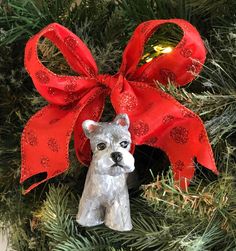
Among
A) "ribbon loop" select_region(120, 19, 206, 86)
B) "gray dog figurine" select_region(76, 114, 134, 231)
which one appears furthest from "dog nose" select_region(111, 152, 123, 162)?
"ribbon loop" select_region(120, 19, 206, 86)

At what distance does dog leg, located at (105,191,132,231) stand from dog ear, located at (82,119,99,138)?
0.25 feet

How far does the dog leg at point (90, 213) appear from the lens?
0.47 metres

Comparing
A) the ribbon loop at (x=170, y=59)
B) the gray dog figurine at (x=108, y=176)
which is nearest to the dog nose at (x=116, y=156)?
the gray dog figurine at (x=108, y=176)

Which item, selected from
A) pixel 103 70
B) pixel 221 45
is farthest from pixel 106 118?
pixel 221 45

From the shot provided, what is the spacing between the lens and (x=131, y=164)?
0.43 metres

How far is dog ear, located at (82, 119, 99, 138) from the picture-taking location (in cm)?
45

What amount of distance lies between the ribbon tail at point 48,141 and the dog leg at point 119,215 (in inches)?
2.8

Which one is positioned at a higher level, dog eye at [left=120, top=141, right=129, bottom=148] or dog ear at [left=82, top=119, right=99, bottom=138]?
dog ear at [left=82, top=119, right=99, bottom=138]

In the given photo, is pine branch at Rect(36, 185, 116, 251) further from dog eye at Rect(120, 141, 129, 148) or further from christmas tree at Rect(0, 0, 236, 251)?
dog eye at Rect(120, 141, 129, 148)

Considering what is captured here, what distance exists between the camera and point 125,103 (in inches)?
18.2

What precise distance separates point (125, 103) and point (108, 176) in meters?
0.08

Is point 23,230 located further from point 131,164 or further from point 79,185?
point 131,164

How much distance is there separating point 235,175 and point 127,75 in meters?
0.16

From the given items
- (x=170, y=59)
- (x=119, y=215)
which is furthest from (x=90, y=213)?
(x=170, y=59)
